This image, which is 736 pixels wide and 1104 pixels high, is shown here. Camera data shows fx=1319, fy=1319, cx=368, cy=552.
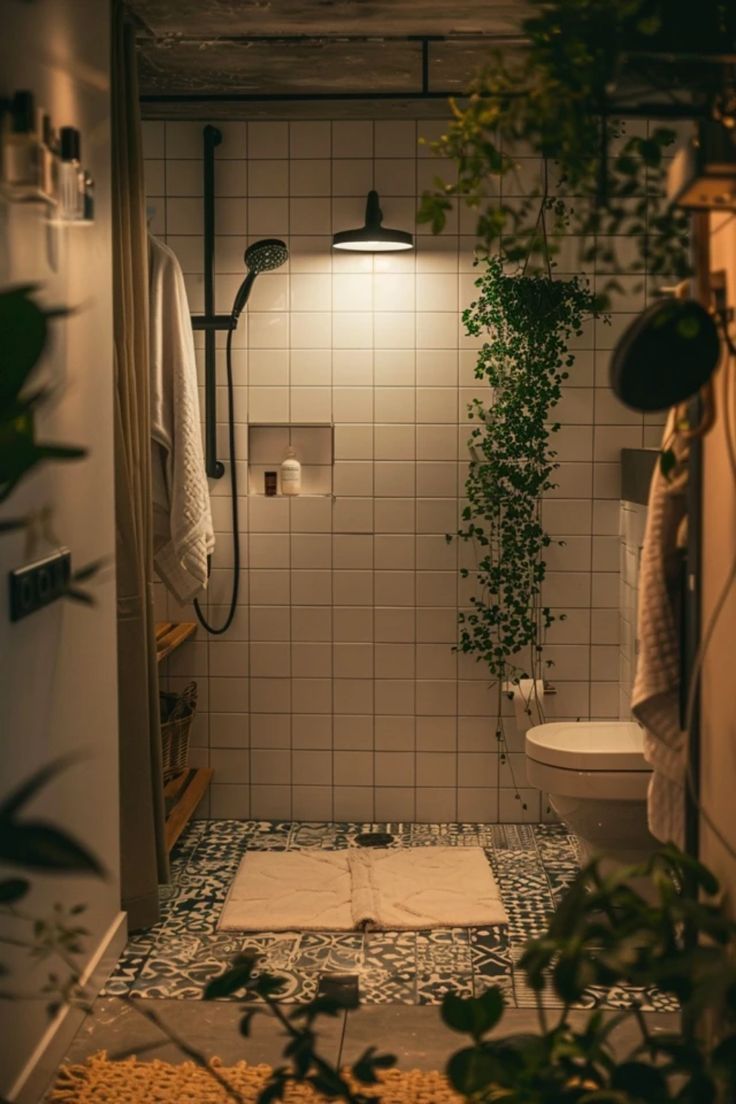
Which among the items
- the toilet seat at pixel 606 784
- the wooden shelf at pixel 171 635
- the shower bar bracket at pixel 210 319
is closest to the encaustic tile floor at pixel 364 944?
the toilet seat at pixel 606 784

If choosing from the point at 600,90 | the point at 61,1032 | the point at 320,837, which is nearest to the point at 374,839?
the point at 320,837

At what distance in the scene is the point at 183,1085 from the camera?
2.80 metres

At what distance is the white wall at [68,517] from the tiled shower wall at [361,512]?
1341mm

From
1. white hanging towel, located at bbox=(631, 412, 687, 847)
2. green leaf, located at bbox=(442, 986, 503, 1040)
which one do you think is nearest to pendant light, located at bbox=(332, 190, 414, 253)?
white hanging towel, located at bbox=(631, 412, 687, 847)

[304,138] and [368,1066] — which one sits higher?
[304,138]

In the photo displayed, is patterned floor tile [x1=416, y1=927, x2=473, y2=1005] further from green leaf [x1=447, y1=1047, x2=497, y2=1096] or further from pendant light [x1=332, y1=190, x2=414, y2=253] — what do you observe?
pendant light [x1=332, y1=190, x2=414, y2=253]

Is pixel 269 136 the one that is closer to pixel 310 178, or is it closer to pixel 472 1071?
pixel 310 178

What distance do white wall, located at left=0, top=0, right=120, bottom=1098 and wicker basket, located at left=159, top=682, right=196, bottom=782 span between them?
859mm

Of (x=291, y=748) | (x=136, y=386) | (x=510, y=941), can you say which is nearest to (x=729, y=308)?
(x=136, y=386)

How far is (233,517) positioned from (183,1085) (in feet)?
7.30

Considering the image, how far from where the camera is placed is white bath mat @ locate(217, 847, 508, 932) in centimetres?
379

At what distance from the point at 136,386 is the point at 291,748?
67.1 inches

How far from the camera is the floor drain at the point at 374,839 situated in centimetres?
451

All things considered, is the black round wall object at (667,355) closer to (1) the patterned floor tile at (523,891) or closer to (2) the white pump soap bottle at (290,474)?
(1) the patterned floor tile at (523,891)
